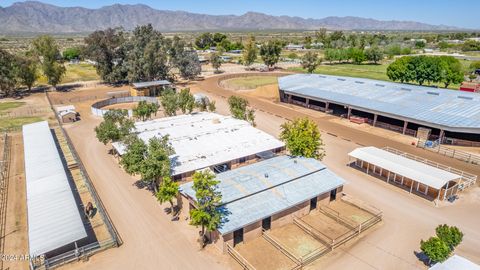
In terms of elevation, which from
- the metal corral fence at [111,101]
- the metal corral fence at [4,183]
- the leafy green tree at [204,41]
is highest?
the leafy green tree at [204,41]

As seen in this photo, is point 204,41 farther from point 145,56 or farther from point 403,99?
point 403,99

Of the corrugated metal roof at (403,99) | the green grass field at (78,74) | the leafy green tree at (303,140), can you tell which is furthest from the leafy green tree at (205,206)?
the green grass field at (78,74)

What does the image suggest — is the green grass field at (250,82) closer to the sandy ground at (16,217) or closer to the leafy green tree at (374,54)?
the leafy green tree at (374,54)

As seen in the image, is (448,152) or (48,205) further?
(448,152)

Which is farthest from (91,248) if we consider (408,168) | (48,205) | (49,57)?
(49,57)

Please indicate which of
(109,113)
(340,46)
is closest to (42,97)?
(109,113)

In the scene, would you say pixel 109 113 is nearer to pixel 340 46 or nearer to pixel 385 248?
pixel 385 248
